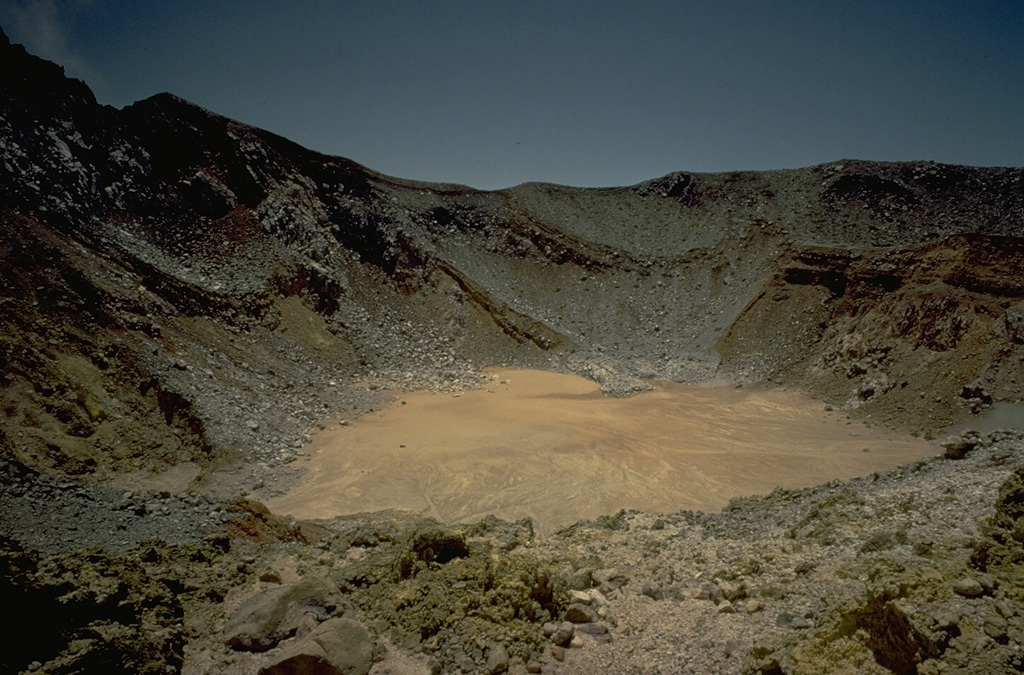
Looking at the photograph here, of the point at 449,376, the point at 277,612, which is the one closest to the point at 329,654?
the point at 277,612

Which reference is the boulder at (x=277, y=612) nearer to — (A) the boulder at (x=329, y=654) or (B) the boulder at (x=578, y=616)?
(A) the boulder at (x=329, y=654)

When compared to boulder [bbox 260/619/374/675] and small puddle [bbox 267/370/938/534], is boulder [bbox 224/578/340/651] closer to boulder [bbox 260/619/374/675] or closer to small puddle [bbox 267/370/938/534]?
boulder [bbox 260/619/374/675]

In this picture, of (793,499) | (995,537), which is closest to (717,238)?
(793,499)

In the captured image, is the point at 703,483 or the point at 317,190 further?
the point at 317,190

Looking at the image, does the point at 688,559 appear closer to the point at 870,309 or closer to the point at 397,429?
the point at 397,429

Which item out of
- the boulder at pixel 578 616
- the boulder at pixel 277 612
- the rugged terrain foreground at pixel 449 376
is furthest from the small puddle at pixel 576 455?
the boulder at pixel 277 612

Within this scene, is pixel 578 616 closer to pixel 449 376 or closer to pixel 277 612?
pixel 277 612
